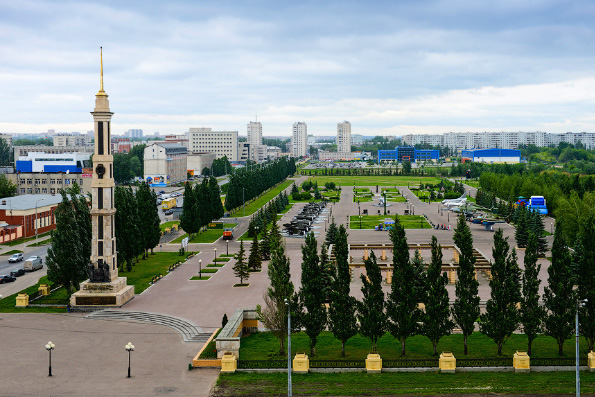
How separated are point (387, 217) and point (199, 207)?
36.2 meters

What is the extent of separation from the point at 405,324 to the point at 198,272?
106 feet

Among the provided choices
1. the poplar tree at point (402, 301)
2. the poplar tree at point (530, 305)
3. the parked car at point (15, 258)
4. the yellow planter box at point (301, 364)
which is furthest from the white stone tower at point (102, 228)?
the poplar tree at point (530, 305)

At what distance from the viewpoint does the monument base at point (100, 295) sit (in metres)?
47.6

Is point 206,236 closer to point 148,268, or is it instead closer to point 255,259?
point 148,268

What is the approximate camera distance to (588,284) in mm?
33344

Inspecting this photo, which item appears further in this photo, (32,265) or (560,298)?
(32,265)

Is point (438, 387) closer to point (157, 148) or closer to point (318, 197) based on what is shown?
point (318, 197)

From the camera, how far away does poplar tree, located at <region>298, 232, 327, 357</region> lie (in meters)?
34.1

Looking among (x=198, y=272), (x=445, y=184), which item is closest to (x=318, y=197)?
(x=445, y=184)

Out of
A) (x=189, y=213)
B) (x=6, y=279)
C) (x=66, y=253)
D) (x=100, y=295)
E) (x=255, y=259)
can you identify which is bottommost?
(x=6, y=279)

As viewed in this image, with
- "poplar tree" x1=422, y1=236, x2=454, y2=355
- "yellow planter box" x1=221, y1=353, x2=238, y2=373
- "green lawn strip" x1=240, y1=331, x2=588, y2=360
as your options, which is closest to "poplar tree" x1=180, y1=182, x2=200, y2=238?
"green lawn strip" x1=240, y1=331, x2=588, y2=360

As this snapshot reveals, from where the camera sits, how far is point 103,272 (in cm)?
4856

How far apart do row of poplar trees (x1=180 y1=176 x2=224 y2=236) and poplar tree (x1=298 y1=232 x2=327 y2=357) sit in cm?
4853

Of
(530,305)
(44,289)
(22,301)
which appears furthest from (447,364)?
(44,289)
